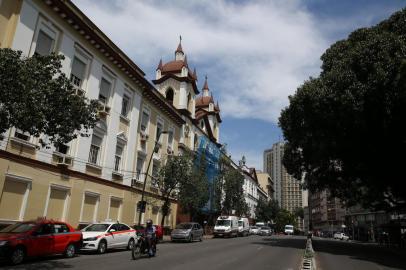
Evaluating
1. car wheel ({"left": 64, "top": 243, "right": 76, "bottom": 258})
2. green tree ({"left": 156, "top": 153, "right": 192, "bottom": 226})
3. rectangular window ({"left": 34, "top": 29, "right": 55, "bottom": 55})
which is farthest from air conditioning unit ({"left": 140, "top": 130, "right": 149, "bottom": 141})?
car wheel ({"left": 64, "top": 243, "right": 76, "bottom": 258})

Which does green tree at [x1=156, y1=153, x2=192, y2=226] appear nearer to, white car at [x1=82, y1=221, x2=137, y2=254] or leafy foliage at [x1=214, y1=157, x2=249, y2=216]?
white car at [x1=82, y1=221, x2=137, y2=254]

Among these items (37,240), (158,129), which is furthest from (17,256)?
(158,129)

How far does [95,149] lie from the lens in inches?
1009

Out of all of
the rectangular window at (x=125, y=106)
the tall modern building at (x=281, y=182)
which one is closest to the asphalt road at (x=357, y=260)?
the rectangular window at (x=125, y=106)

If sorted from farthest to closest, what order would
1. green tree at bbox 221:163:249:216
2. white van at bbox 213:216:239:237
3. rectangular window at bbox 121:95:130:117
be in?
green tree at bbox 221:163:249:216 < white van at bbox 213:216:239:237 < rectangular window at bbox 121:95:130:117

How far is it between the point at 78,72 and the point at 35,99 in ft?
42.8

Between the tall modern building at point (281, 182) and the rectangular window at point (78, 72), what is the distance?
5728 inches

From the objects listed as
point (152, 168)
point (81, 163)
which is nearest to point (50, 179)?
point (81, 163)

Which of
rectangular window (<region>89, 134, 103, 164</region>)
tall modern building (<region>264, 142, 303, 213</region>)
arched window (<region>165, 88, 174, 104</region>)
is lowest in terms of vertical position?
rectangular window (<region>89, 134, 103, 164</region>)

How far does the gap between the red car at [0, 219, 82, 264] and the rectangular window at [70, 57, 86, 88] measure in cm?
1111

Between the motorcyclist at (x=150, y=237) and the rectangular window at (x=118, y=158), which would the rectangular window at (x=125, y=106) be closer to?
the rectangular window at (x=118, y=158)

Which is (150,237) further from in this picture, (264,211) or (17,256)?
(264,211)

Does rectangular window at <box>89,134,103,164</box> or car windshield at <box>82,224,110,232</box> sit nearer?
car windshield at <box>82,224,110,232</box>

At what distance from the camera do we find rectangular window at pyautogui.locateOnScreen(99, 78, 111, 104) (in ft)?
86.8
